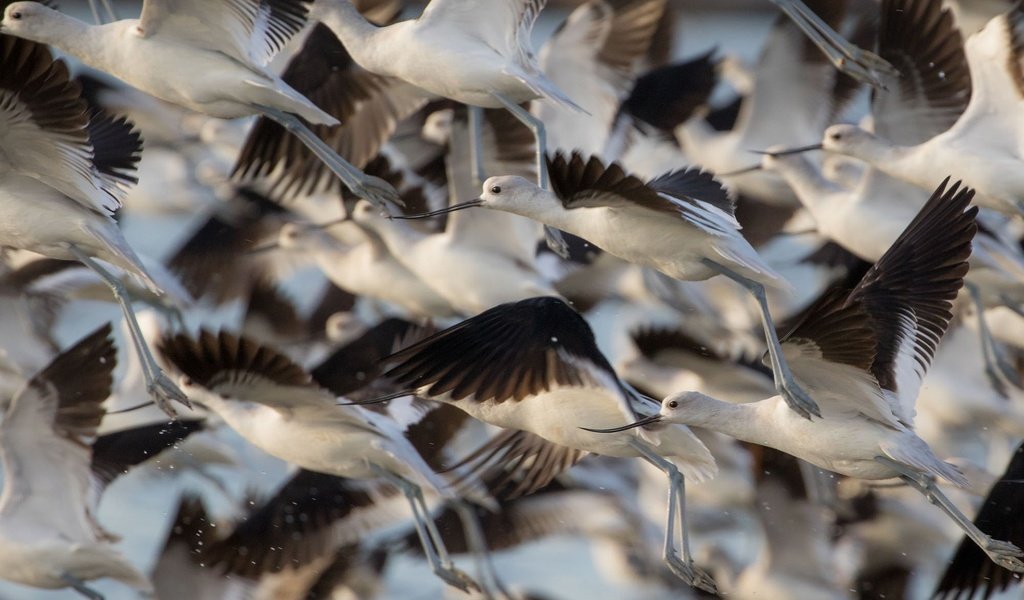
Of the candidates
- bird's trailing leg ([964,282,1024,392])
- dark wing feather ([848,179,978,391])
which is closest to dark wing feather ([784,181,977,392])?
dark wing feather ([848,179,978,391])

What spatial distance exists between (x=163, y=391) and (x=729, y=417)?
2163 mm

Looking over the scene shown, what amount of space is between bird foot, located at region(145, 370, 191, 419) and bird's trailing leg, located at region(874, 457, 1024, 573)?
2578 mm

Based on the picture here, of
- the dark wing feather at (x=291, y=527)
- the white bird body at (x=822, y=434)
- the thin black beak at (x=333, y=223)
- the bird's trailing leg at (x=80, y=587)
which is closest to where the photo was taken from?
the white bird body at (x=822, y=434)

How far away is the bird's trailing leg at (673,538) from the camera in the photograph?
20.6ft

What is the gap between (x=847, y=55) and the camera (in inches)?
300

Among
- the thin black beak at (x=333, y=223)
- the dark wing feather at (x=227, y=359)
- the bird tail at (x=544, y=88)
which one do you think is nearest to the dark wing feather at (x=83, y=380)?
the dark wing feather at (x=227, y=359)

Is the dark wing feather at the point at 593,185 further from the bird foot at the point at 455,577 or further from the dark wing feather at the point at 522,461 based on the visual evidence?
the bird foot at the point at 455,577

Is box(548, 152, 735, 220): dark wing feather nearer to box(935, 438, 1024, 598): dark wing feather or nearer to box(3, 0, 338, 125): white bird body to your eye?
box(3, 0, 338, 125): white bird body

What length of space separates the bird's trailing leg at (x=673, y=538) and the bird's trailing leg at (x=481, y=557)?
1810mm

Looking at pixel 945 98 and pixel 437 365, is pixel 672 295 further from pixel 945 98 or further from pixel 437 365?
pixel 437 365

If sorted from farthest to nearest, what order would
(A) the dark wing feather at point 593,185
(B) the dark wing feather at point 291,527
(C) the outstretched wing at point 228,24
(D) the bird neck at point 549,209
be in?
(B) the dark wing feather at point 291,527, (C) the outstretched wing at point 228,24, (D) the bird neck at point 549,209, (A) the dark wing feather at point 593,185

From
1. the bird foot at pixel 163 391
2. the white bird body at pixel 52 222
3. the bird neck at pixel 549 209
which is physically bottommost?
the bird foot at pixel 163 391

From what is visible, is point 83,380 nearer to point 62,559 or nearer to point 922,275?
point 62,559

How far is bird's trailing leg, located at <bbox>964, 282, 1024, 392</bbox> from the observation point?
358 inches
